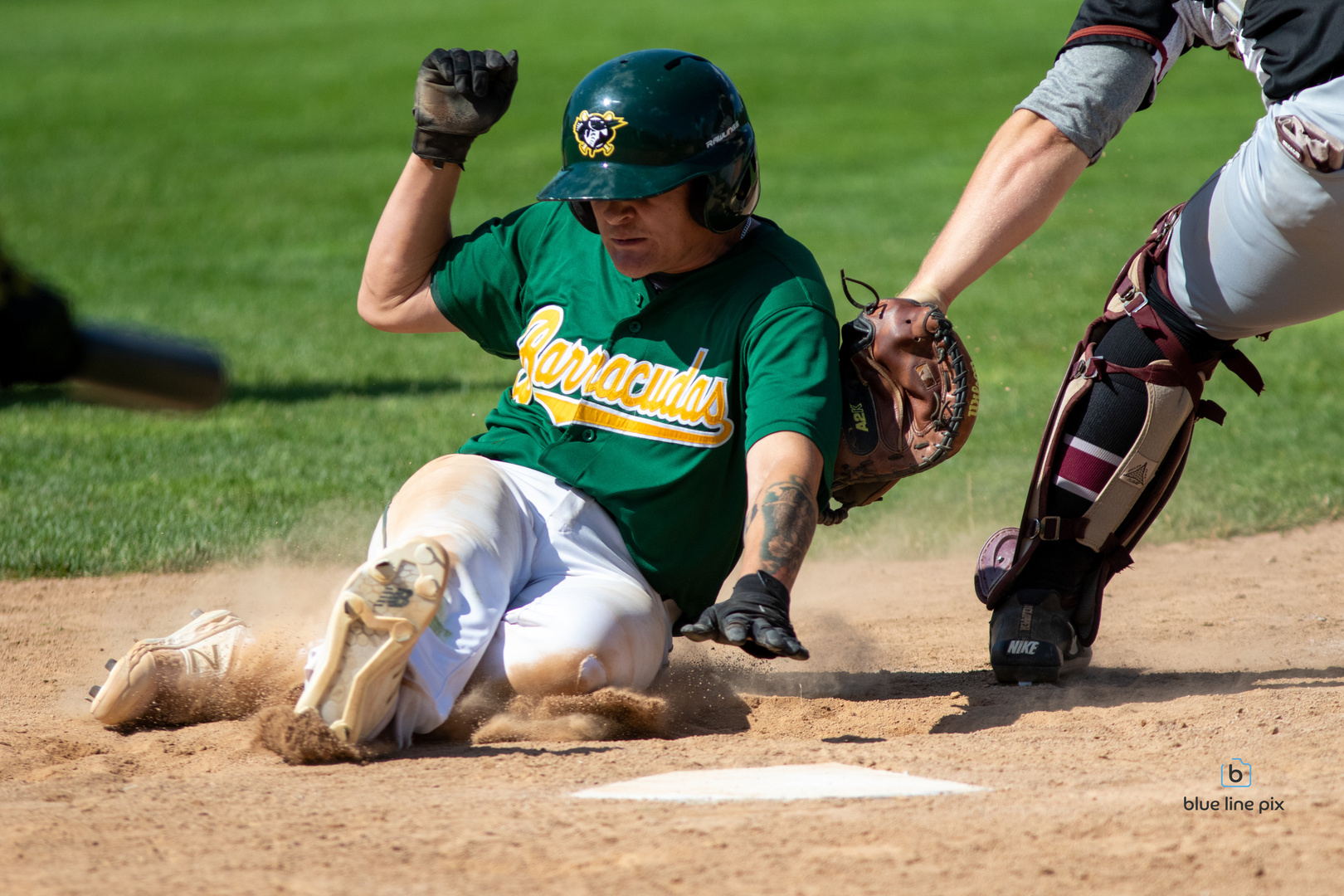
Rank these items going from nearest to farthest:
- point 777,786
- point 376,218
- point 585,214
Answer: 1. point 777,786
2. point 585,214
3. point 376,218

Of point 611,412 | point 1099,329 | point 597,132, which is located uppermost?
point 597,132

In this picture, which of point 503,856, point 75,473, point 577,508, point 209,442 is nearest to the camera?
point 503,856

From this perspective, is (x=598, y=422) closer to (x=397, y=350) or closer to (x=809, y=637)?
(x=809, y=637)

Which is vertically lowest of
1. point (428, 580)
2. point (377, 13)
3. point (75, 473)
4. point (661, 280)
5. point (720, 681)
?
point (75, 473)

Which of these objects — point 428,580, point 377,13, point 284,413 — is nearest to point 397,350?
point 284,413

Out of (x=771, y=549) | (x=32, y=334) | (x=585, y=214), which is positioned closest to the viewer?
(x=32, y=334)

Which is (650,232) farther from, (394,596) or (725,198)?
(394,596)

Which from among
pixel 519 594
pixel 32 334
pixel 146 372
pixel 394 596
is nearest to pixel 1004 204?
pixel 519 594

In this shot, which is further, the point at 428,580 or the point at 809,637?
the point at 809,637

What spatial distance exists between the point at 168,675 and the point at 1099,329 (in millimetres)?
A: 2492

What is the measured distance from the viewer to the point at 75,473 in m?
6.75

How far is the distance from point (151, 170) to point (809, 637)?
17.3 m

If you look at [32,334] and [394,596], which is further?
[394,596]

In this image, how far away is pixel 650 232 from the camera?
11.5 ft
